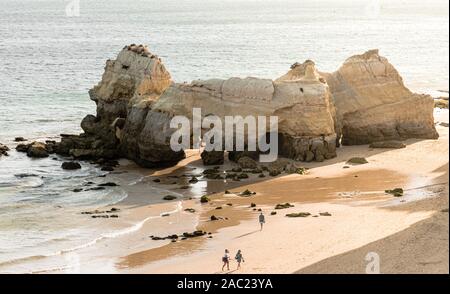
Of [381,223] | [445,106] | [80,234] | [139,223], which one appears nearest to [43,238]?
[80,234]

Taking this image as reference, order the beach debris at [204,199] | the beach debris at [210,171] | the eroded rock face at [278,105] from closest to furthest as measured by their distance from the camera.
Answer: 1. the beach debris at [204,199]
2. the beach debris at [210,171]
3. the eroded rock face at [278,105]

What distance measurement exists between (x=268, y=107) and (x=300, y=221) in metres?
11.9

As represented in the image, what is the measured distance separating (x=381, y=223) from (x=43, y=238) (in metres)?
14.3

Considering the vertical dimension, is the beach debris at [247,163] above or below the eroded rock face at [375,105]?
below

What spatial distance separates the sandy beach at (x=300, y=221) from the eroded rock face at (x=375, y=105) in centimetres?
205

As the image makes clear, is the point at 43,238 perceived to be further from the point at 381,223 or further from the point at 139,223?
the point at 381,223

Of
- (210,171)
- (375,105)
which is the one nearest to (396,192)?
(210,171)

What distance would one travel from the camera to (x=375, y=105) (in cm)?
5116

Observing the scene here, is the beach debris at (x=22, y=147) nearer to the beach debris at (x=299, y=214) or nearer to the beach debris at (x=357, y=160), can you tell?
the beach debris at (x=357, y=160)

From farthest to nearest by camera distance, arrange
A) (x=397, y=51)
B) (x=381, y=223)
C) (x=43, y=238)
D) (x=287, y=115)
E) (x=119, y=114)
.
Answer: (x=397, y=51), (x=119, y=114), (x=287, y=115), (x=43, y=238), (x=381, y=223)

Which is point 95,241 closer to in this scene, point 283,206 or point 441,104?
point 283,206

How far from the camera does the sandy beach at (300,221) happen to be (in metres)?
30.2

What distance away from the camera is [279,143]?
160ft

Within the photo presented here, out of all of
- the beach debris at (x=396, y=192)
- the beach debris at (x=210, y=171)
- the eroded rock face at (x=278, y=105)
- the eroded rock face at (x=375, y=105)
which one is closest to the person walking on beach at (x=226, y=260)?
the beach debris at (x=396, y=192)
